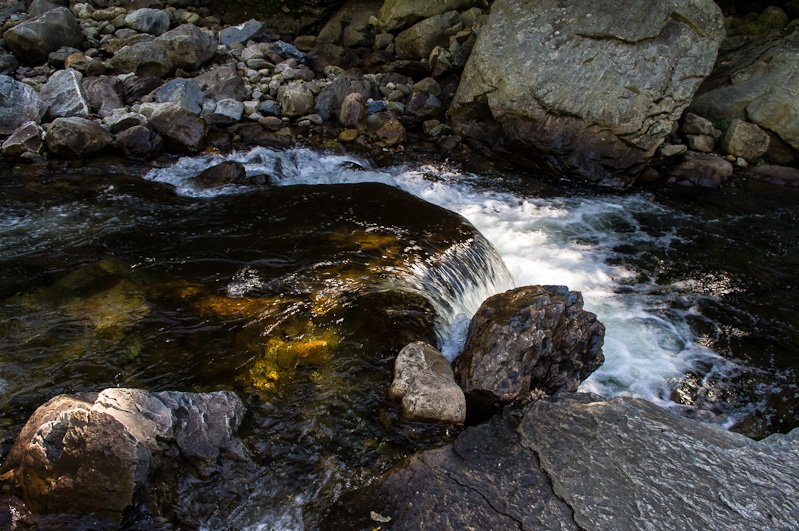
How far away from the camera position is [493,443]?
2.81 m

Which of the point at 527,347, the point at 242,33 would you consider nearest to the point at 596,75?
the point at 527,347

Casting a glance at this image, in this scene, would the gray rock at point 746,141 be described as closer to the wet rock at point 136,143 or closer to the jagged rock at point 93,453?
the jagged rock at point 93,453

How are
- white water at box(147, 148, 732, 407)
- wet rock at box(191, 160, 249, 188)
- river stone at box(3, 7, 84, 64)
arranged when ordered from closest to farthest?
1. white water at box(147, 148, 732, 407)
2. wet rock at box(191, 160, 249, 188)
3. river stone at box(3, 7, 84, 64)

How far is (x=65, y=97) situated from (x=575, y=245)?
902 cm

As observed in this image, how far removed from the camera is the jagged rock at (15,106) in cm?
763

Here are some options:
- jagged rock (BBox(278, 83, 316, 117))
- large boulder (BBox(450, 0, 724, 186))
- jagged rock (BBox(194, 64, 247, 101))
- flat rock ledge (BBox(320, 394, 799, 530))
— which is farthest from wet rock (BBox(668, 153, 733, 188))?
jagged rock (BBox(194, 64, 247, 101))

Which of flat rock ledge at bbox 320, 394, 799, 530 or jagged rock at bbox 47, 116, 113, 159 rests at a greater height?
flat rock ledge at bbox 320, 394, 799, 530

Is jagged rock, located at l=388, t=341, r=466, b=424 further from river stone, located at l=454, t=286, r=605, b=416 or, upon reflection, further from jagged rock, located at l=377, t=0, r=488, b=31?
jagged rock, located at l=377, t=0, r=488, b=31

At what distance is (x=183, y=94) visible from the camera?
8875 mm

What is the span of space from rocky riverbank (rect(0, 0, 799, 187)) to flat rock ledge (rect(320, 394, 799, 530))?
620 centimetres

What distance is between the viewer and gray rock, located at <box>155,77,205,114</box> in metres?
8.80

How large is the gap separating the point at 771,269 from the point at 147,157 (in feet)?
30.2

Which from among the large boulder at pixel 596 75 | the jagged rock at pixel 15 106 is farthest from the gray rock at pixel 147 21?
the large boulder at pixel 596 75

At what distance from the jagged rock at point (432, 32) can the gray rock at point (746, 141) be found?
598 centimetres
